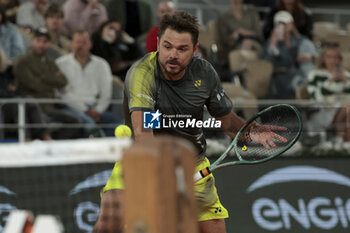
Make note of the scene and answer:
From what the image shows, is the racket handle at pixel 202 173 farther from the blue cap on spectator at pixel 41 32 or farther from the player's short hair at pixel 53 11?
the player's short hair at pixel 53 11

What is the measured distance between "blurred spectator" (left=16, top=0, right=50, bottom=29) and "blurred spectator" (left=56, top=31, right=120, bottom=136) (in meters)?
0.71

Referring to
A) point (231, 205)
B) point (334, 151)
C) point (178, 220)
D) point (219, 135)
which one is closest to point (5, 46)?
point (219, 135)

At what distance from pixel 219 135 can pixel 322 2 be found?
265 inches

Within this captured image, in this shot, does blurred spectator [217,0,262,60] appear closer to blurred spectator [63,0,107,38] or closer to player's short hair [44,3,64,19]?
blurred spectator [63,0,107,38]

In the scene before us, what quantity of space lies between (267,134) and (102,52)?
492cm

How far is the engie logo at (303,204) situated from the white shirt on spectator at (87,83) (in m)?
2.45

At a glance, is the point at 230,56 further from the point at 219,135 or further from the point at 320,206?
the point at 320,206

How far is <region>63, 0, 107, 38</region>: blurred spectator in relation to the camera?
934cm

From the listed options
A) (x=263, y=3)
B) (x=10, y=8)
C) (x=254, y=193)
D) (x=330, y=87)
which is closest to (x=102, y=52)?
(x=10, y=8)

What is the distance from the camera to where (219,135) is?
7.65m

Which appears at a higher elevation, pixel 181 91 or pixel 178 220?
pixel 181 91

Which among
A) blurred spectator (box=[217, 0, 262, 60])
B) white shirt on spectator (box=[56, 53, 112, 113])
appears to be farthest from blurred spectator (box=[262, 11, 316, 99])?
white shirt on spectator (box=[56, 53, 112, 113])

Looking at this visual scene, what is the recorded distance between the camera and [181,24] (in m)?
4.32

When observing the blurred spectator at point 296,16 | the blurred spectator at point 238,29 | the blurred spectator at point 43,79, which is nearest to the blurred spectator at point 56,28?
the blurred spectator at point 43,79
